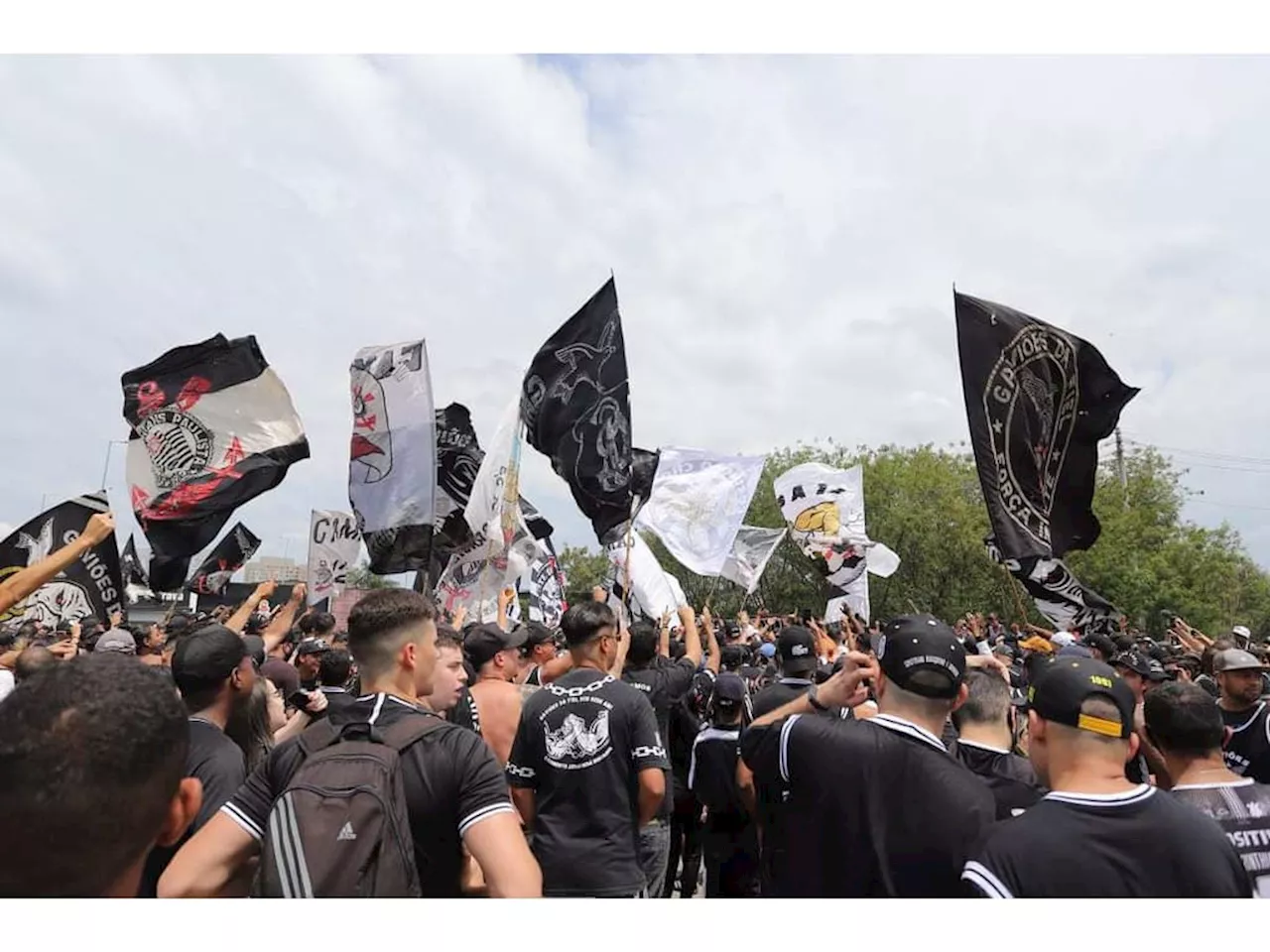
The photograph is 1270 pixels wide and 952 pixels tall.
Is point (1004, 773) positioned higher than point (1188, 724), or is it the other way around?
point (1188, 724)

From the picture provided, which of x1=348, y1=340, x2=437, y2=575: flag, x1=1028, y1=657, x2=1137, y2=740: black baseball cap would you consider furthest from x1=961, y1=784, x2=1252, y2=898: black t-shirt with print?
x1=348, y1=340, x2=437, y2=575: flag

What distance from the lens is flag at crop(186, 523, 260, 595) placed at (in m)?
13.9

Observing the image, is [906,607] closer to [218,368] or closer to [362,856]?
[218,368]

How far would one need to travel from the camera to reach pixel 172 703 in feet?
6.05

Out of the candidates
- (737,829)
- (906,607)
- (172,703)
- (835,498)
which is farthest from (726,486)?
Result: (906,607)

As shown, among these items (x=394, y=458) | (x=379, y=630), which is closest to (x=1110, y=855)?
(x=379, y=630)

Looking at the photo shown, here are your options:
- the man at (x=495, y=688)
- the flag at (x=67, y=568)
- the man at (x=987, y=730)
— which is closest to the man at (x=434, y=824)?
the man at (x=495, y=688)

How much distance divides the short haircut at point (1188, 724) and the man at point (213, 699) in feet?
12.1

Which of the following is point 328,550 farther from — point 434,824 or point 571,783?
point 434,824

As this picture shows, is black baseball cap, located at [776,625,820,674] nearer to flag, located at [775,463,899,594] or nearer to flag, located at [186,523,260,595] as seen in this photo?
flag, located at [186,523,260,595]

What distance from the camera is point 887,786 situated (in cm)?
282

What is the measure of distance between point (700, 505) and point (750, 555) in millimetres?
5206

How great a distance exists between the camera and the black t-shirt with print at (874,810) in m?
2.72

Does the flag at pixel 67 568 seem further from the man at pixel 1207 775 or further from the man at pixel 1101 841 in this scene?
the man at pixel 1207 775
